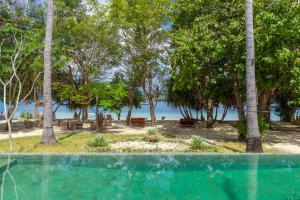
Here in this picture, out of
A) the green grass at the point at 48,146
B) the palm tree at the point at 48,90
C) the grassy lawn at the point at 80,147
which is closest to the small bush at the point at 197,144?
the grassy lawn at the point at 80,147

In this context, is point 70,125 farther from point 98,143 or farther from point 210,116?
point 210,116

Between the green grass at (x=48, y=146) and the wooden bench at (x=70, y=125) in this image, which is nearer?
the green grass at (x=48, y=146)

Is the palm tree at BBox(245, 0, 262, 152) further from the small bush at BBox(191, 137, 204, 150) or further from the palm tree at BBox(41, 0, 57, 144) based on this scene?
the palm tree at BBox(41, 0, 57, 144)

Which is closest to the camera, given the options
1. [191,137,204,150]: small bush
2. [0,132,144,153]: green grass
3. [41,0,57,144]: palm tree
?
[0,132,144,153]: green grass

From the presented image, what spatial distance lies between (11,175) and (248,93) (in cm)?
1072

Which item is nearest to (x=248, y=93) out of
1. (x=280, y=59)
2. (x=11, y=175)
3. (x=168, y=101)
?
(x=280, y=59)

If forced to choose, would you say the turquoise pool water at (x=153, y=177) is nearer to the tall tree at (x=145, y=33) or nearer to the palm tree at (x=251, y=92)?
the palm tree at (x=251, y=92)

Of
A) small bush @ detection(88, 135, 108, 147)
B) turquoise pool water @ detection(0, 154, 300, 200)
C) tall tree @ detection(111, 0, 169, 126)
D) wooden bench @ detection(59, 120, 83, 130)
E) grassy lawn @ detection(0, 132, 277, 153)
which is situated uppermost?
tall tree @ detection(111, 0, 169, 126)

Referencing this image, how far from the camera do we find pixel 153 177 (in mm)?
11953

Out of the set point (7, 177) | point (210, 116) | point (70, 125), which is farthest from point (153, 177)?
point (210, 116)

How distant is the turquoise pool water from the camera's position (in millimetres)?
9711

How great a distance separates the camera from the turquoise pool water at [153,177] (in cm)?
971

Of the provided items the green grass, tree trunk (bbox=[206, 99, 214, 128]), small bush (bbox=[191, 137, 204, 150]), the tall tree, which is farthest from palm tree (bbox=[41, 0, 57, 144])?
tree trunk (bbox=[206, 99, 214, 128])

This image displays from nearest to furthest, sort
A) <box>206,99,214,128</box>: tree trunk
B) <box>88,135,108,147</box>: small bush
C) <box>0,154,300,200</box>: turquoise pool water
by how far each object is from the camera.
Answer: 1. <box>0,154,300,200</box>: turquoise pool water
2. <box>88,135,108,147</box>: small bush
3. <box>206,99,214,128</box>: tree trunk
